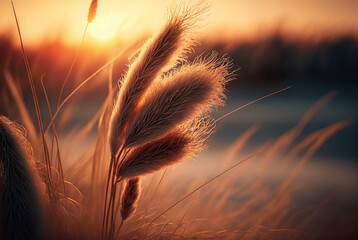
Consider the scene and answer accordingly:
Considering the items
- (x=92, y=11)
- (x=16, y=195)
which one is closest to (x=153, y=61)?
(x=92, y=11)

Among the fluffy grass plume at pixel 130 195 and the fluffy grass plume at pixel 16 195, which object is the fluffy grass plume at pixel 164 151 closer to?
the fluffy grass plume at pixel 130 195

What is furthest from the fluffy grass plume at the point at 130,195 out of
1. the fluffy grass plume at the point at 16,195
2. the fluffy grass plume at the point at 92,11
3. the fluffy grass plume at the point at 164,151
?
the fluffy grass plume at the point at 92,11

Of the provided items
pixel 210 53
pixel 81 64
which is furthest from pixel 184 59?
pixel 81 64

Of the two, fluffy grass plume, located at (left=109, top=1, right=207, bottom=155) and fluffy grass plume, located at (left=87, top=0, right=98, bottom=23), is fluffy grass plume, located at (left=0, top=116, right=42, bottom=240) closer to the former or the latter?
fluffy grass plume, located at (left=109, top=1, right=207, bottom=155)

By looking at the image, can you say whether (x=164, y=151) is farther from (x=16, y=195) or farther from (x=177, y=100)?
(x=16, y=195)

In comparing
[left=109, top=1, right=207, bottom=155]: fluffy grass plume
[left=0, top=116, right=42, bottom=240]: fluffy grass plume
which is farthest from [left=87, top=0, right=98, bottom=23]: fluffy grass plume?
[left=0, top=116, right=42, bottom=240]: fluffy grass plume

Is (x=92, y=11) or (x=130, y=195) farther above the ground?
(x=92, y=11)
